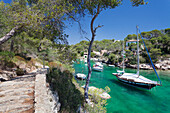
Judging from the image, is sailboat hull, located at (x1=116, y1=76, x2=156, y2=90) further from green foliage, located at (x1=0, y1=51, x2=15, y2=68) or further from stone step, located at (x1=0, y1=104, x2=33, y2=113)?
green foliage, located at (x1=0, y1=51, x2=15, y2=68)

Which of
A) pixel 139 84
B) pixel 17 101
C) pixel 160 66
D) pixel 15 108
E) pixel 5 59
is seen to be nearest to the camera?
pixel 15 108

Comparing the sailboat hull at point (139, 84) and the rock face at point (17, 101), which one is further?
the sailboat hull at point (139, 84)

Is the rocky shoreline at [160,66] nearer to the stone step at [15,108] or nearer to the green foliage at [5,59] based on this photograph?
the green foliage at [5,59]

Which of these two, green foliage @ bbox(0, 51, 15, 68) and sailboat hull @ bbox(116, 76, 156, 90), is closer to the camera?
green foliage @ bbox(0, 51, 15, 68)

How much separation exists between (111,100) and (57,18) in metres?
12.6

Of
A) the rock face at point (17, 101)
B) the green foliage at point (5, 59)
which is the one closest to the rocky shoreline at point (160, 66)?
the green foliage at point (5, 59)

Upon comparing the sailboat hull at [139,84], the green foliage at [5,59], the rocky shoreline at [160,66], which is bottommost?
the sailboat hull at [139,84]

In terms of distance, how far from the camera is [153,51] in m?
38.8

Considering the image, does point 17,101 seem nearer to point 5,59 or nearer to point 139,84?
point 5,59

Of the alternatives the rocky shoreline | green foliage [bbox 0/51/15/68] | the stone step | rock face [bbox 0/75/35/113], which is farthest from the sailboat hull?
the rocky shoreline

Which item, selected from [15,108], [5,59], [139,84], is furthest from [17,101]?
[139,84]

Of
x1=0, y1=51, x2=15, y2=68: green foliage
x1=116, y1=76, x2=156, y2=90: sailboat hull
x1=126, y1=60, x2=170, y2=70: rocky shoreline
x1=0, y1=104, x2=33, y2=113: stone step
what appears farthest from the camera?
x1=126, y1=60, x2=170, y2=70: rocky shoreline

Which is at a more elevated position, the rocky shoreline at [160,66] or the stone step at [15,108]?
the stone step at [15,108]

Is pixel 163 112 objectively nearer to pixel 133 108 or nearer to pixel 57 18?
pixel 133 108
